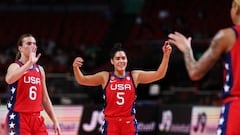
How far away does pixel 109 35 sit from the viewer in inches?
857

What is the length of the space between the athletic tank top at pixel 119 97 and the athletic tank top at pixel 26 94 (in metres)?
0.92

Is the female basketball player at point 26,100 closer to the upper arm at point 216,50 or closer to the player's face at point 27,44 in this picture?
the player's face at point 27,44

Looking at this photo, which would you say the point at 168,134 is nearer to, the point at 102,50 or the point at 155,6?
the point at 102,50

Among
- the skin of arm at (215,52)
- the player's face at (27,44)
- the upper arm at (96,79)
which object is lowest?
the upper arm at (96,79)

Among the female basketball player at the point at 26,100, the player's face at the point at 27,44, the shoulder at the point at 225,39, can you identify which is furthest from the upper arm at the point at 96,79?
the shoulder at the point at 225,39

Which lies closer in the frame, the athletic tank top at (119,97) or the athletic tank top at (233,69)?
the athletic tank top at (233,69)

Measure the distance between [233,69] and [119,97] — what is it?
111 inches

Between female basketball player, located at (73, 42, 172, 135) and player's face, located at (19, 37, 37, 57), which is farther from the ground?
player's face, located at (19, 37, 37, 57)

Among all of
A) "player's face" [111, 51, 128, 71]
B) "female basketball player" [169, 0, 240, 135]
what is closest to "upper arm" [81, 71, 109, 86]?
"player's face" [111, 51, 128, 71]

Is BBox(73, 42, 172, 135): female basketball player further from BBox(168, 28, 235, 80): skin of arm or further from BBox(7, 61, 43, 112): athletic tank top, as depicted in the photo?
BBox(168, 28, 235, 80): skin of arm

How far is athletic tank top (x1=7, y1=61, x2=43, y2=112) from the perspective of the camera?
585 centimetres

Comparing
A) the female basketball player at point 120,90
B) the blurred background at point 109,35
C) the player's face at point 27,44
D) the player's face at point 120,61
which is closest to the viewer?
the player's face at point 27,44

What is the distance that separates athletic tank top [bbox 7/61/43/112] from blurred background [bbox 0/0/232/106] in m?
7.74

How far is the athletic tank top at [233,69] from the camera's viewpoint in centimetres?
370
